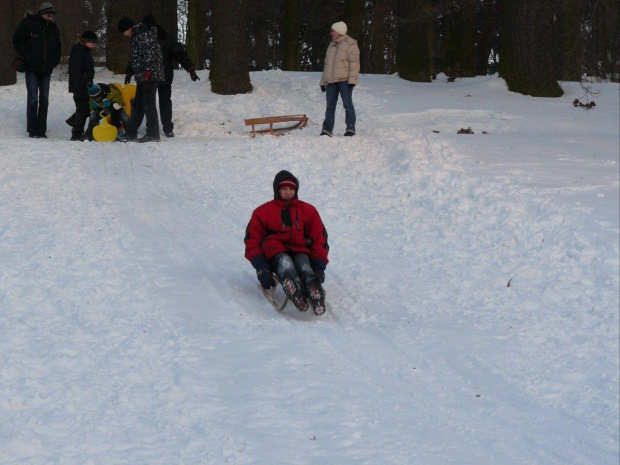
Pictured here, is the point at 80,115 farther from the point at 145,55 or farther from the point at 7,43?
the point at 7,43

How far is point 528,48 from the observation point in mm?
15859

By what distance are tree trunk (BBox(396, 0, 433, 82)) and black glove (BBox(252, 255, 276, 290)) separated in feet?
40.3

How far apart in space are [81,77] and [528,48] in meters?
8.72

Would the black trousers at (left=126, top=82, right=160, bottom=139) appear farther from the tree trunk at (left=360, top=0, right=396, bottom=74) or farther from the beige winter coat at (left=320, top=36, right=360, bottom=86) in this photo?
the tree trunk at (left=360, top=0, right=396, bottom=74)

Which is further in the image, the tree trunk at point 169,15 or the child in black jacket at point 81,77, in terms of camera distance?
the tree trunk at point 169,15

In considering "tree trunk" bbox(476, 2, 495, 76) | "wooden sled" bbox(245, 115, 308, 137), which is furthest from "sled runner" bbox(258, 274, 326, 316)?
"tree trunk" bbox(476, 2, 495, 76)

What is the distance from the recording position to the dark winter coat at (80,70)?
12.5 meters

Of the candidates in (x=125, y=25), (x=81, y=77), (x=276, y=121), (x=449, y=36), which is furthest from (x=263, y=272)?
(x=449, y=36)

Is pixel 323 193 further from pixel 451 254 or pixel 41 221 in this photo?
pixel 41 221

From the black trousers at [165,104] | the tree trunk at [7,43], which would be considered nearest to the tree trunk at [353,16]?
the tree trunk at [7,43]

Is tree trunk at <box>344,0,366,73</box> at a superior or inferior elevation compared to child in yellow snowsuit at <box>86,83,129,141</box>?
superior

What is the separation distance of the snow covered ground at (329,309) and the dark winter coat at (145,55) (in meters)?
1.23

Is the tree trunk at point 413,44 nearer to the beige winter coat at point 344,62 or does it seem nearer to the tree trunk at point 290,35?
the beige winter coat at point 344,62

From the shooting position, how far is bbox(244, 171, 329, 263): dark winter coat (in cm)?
648
